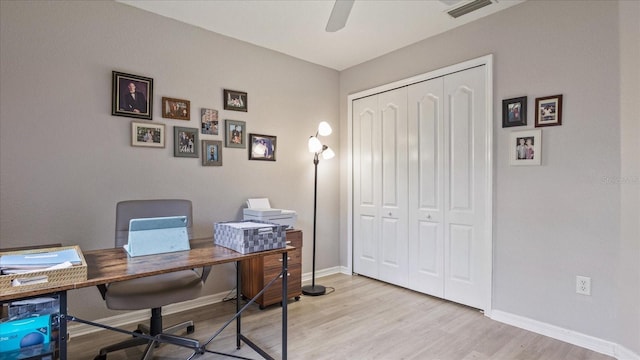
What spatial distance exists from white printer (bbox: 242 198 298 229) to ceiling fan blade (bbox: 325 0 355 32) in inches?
64.7

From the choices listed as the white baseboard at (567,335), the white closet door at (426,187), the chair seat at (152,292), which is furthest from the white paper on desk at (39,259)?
the white baseboard at (567,335)

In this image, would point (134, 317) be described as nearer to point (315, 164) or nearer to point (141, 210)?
point (141, 210)

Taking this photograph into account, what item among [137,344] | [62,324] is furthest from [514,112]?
[137,344]

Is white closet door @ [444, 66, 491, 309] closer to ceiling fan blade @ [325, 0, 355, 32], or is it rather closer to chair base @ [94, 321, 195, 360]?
ceiling fan blade @ [325, 0, 355, 32]

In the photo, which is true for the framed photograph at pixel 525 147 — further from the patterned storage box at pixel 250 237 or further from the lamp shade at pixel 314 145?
the patterned storage box at pixel 250 237

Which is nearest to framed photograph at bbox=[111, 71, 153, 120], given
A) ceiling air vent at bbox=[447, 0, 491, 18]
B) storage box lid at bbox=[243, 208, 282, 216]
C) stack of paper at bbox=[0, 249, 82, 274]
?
storage box lid at bbox=[243, 208, 282, 216]

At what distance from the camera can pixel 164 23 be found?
283 cm

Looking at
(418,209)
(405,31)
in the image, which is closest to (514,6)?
(405,31)

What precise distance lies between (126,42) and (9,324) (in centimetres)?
219

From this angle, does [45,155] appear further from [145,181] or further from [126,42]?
[126,42]

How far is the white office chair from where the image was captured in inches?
74.3

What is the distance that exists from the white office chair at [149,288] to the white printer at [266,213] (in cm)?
70

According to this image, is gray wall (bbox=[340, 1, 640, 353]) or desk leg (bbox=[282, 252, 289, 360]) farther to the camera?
gray wall (bbox=[340, 1, 640, 353])

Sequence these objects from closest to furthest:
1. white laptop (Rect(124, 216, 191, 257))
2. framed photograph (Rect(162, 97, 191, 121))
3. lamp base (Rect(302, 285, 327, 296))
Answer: white laptop (Rect(124, 216, 191, 257))
framed photograph (Rect(162, 97, 191, 121))
lamp base (Rect(302, 285, 327, 296))
